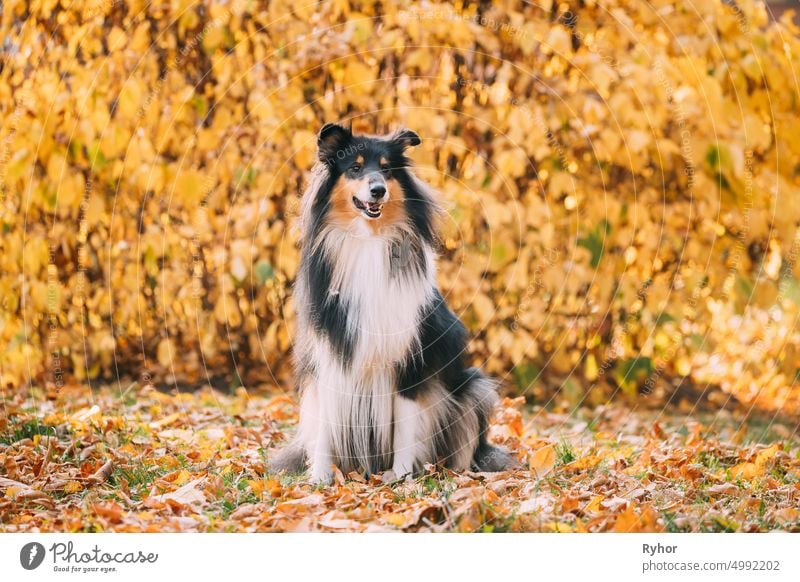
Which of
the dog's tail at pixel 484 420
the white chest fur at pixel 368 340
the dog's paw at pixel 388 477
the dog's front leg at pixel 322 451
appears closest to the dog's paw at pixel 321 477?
the dog's front leg at pixel 322 451

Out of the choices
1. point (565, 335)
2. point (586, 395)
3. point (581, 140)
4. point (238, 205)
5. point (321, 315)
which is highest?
point (581, 140)

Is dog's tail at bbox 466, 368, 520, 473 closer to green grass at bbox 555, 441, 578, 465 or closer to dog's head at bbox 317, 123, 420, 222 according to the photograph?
green grass at bbox 555, 441, 578, 465

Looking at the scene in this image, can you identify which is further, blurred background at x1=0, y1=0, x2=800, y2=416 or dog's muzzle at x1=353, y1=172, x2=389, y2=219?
blurred background at x1=0, y1=0, x2=800, y2=416

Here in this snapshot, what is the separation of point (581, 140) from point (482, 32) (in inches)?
40.9

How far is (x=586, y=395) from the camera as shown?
20.9ft

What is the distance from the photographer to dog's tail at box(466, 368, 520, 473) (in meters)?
4.12

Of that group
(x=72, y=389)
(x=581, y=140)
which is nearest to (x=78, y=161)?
(x=72, y=389)

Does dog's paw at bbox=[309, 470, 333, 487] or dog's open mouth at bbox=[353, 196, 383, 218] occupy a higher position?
dog's open mouth at bbox=[353, 196, 383, 218]

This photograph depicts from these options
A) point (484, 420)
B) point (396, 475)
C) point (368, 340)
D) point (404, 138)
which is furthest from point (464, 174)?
point (396, 475)
